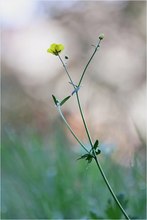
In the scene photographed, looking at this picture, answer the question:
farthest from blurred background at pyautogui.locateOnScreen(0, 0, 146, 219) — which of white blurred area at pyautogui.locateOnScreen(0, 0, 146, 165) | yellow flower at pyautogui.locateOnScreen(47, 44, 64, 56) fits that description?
yellow flower at pyautogui.locateOnScreen(47, 44, 64, 56)

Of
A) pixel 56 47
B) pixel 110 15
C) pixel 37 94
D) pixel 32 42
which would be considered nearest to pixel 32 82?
pixel 37 94

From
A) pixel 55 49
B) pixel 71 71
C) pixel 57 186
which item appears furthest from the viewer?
pixel 71 71

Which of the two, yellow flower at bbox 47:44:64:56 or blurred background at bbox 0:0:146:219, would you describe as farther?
blurred background at bbox 0:0:146:219

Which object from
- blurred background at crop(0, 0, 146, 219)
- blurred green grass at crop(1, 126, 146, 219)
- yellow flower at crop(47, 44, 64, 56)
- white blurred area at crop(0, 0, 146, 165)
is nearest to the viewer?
yellow flower at crop(47, 44, 64, 56)

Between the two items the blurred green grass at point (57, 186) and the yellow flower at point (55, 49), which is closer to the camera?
the yellow flower at point (55, 49)

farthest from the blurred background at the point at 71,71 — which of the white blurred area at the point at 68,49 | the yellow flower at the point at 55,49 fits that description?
the yellow flower at the point at 55,49

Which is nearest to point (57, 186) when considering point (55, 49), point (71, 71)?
point (55, 49)

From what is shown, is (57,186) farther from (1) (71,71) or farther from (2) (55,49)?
(1) (71,71)

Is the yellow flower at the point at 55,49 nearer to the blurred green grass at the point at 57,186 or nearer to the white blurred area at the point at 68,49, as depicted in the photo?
the blurred green grass at the point at 57,186

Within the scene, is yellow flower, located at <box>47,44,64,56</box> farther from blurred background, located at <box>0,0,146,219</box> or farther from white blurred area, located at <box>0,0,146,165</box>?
white blurred area, located at <box>0,0,146,165</box>
